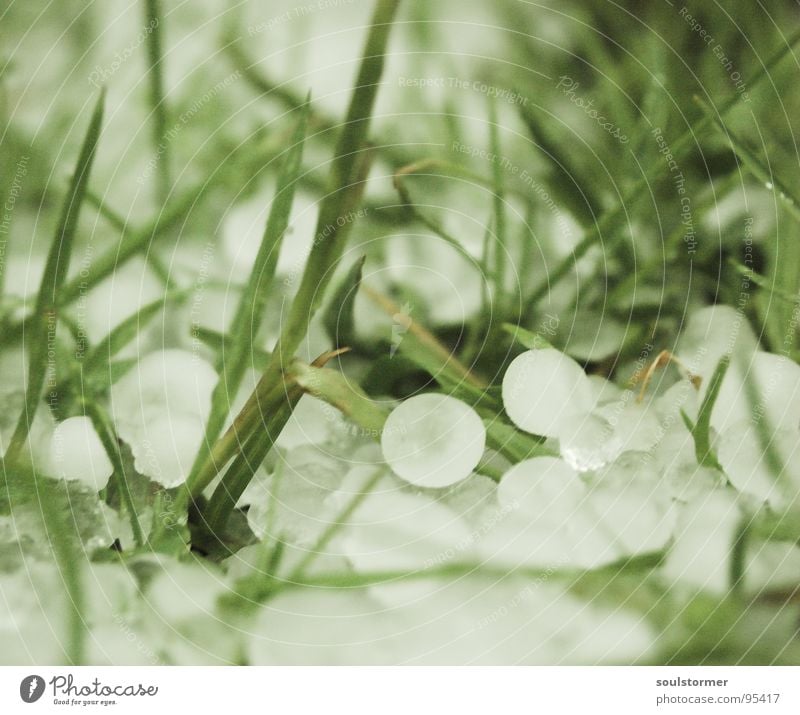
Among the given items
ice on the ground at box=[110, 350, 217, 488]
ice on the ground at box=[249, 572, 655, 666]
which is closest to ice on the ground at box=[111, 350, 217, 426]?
ice on the ground at box=[110, 350, 217, 488]

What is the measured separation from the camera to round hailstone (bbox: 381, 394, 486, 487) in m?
0.30

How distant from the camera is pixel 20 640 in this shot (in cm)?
29

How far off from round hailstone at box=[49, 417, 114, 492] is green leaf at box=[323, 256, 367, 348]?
0.12 metres

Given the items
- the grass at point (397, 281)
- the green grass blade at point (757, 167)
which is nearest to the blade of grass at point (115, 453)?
the grass at point (397, 281)

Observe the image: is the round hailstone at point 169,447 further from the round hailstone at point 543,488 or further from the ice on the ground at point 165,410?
the round hailstone at point 543,488

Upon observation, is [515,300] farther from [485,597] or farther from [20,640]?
[20,640]

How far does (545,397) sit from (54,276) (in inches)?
9.4

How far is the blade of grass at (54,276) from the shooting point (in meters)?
0.30

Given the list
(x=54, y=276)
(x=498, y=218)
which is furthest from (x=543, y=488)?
(x=54, y=276)

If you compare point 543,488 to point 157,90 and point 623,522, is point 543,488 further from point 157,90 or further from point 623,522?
point 157,90

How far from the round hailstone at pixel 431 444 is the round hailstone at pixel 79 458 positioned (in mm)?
131

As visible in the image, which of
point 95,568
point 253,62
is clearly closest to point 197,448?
point 95,568

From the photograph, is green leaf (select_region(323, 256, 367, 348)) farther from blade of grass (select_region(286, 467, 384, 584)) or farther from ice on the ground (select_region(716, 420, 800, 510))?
ice on the ground (select_region(716, 420, 800, 510))

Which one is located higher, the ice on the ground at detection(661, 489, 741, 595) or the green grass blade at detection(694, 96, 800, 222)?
the green grass blade at detection(694, 96, 800, 222)
